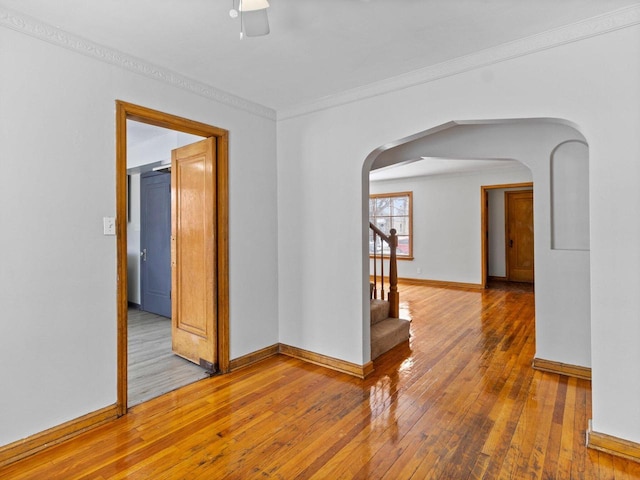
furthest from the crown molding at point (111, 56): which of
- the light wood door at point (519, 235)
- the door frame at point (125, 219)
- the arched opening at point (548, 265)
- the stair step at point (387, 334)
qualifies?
the light wood door at point (519, 235)

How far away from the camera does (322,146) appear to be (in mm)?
3363

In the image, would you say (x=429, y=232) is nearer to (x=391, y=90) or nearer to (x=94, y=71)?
(x=391, y=90)

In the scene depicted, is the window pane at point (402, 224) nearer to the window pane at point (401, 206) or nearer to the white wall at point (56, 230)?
the window pane at point (401, 206)

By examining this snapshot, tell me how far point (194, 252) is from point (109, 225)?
1.08m

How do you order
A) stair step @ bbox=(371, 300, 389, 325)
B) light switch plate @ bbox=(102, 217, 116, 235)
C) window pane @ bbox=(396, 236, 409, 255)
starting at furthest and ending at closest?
window pane @ bbox=(396, 236, 409, 255) → stair step @ bbox=(371, 300, 389, 325) → light switch plate @ bbox=(102, 217, 116, 235)

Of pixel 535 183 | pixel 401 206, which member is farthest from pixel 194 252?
pixel 401 206

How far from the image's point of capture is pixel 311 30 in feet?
7.19

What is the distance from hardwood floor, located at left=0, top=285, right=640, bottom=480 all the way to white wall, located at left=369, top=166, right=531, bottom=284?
4.37m

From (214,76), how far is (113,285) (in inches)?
69.8

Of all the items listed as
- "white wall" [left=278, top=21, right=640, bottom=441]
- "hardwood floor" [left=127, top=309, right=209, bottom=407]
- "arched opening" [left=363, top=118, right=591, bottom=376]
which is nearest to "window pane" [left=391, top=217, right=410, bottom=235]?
"arched opening" [left=363, top=118, right=591, bottom=376]

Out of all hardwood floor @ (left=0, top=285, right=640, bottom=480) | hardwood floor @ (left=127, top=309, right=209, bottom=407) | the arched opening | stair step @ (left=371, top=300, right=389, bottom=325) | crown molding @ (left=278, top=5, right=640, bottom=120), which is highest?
crown molding @ (left=278, top=5, right=640, bottom=120)

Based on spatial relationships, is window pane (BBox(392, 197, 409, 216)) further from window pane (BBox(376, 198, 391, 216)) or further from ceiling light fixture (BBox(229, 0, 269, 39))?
A: ceiling light fixture (BBox(229, 0, 269, 39))

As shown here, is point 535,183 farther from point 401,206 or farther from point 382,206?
point 382,206

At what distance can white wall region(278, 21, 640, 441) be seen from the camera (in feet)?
6.69
